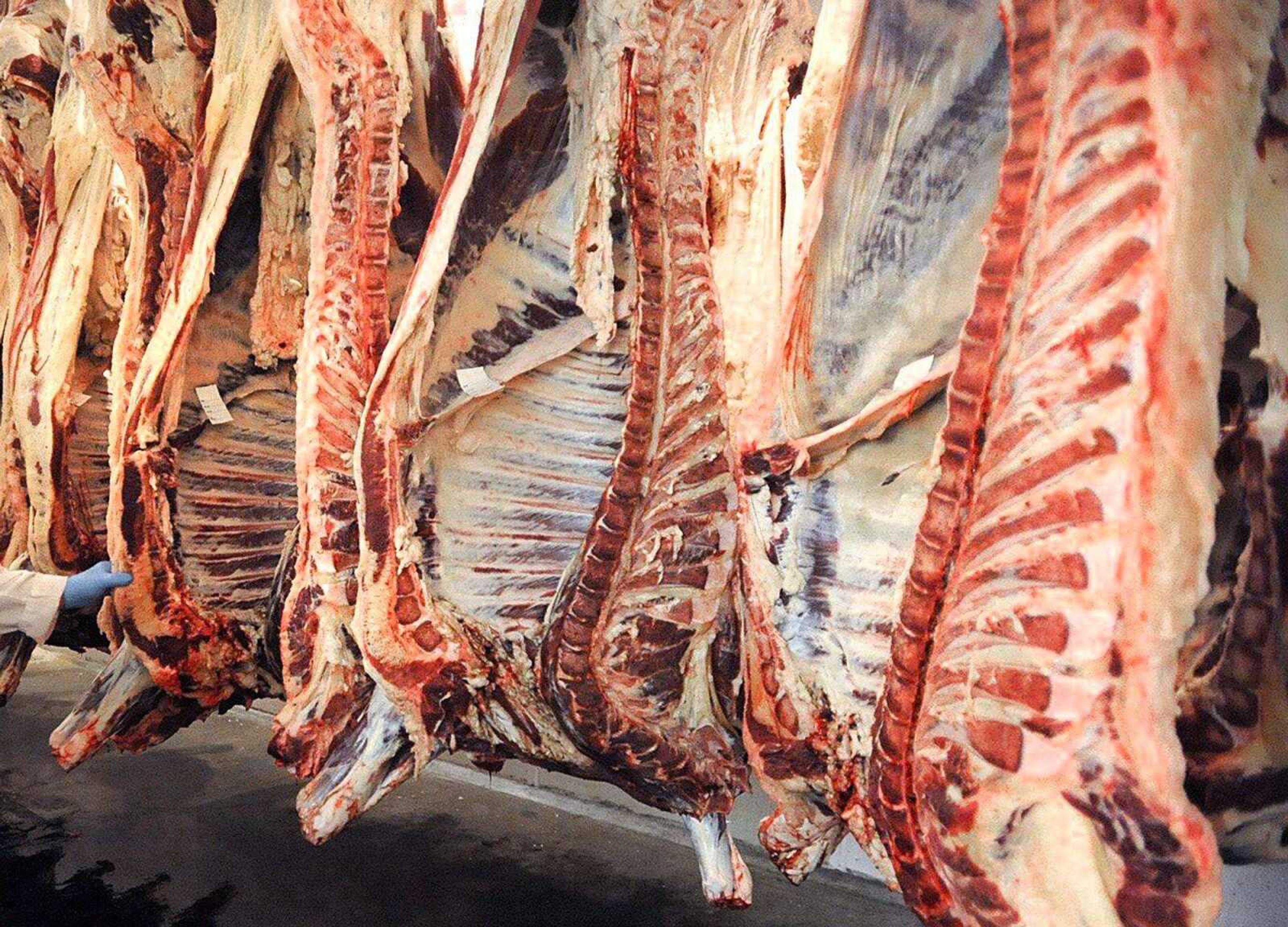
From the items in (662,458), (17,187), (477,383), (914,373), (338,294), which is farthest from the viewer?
(17,187)

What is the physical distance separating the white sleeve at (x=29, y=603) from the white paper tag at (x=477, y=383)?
4.21 feet

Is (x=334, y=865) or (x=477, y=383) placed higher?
(x=477, y=383)

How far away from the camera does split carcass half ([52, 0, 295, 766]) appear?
7.48ft

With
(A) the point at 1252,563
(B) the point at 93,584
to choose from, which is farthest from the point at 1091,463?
(B) the point at 93,584

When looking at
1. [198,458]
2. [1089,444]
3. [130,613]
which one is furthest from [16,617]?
[1089,444]

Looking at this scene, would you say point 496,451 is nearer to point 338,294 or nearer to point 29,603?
point 338,294

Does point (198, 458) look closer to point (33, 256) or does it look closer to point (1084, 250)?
point (33, 256)

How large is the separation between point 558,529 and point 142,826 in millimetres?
2126

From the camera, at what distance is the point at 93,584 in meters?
2.31

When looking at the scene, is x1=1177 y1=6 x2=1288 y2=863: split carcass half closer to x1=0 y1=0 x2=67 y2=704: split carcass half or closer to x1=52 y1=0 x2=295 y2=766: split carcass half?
x1=52 y1=0 x2=295 y2=766: split carcass half

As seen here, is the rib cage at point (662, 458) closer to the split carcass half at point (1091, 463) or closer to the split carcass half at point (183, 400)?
the split carcass half at point (1091, 463)

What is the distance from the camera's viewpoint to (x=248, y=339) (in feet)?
7.82

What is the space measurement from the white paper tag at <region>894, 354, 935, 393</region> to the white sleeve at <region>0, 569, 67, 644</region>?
6.65ft

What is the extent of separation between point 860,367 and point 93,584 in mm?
1745
